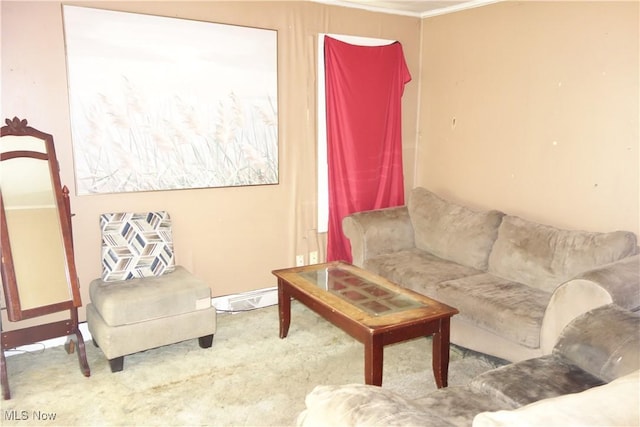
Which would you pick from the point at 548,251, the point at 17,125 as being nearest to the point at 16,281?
the point at 17,125

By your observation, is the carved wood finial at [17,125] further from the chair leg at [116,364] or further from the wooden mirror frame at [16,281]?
the chair leg at [116,364]

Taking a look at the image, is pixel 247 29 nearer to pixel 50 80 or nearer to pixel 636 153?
pixel 50 80

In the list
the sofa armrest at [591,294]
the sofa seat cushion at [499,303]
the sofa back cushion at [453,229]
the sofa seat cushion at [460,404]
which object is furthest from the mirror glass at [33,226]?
the sofa armrest at [591,294]

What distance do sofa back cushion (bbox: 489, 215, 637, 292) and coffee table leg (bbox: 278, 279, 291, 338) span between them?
144 centimetres

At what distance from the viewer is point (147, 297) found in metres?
2.86

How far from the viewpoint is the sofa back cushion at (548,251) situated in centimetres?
282

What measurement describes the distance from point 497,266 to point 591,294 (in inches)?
38.9

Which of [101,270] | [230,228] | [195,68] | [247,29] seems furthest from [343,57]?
[101,270]

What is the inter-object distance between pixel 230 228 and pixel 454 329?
5.89 ft

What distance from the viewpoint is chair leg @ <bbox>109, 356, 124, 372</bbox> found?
2.80 meters

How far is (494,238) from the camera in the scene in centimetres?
345

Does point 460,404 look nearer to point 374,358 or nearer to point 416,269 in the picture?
A: point 374,358

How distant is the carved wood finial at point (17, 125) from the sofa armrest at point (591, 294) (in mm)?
3065

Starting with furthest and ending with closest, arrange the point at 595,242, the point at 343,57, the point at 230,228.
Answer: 1. the point at 343,57
2. the point at 230,228
3. the point at 595,242
